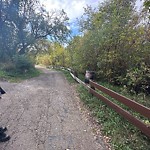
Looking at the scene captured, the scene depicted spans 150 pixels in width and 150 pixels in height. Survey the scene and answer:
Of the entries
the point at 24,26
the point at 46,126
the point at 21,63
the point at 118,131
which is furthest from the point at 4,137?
the point at 24,26

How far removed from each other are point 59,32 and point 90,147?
84.5ft

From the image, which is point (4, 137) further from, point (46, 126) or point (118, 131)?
point (118, 131)

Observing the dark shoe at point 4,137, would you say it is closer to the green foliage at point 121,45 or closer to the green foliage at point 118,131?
the green foliage at point 118,131

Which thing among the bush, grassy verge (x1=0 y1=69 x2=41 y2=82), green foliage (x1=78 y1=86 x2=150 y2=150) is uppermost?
the bush

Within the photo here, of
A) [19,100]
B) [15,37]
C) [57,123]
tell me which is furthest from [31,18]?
Answer: [57,123]

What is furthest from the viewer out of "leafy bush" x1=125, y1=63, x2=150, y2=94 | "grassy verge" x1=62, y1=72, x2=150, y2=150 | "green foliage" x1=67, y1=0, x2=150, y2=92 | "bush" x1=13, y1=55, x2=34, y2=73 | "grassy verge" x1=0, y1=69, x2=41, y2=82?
"bush" x1=13, y1=55, x2=34, y2=73

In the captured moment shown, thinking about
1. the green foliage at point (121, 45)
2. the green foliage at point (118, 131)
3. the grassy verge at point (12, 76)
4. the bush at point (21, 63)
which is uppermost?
the green foliage at point (121, 45)

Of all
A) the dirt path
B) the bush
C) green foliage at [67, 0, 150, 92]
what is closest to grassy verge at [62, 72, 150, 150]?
the dirt path

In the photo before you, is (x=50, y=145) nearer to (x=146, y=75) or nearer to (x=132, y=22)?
(x=146, y=75)

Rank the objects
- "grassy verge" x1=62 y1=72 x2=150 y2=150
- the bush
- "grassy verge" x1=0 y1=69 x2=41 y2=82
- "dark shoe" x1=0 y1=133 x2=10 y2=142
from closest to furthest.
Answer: "grassy verge" x1=62 y1=72 x2=150 y2=150 → "dark shoe" x1=0 y1=133 x2=10 y2=142 → "grassy verge" x1=0 y1=69 x2=41 y2=82 → the bush

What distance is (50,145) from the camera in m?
3.85

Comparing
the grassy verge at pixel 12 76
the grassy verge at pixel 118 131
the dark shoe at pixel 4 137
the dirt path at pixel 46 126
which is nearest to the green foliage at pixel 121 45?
the grassy verge at pixel 118 131

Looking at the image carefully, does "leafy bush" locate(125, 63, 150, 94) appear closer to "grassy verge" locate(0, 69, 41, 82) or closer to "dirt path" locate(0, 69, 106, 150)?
"dirt path" locate(0, 69, 106, 150)

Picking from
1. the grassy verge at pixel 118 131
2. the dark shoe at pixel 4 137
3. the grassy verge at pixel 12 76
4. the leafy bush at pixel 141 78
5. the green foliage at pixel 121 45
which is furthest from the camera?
the grassy verge at pixel 12 76
